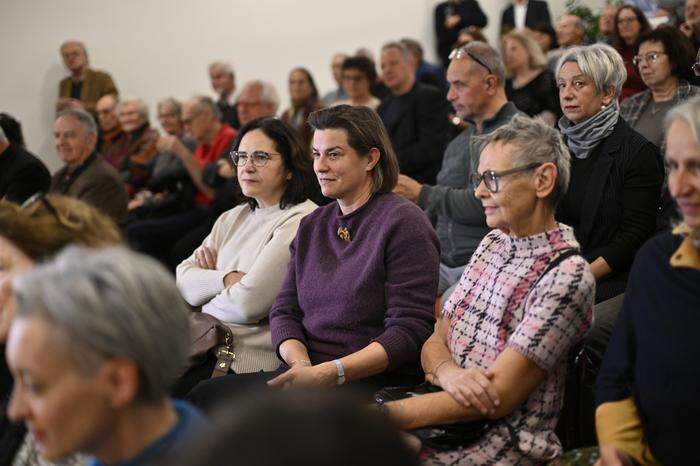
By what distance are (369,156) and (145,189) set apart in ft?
11.6

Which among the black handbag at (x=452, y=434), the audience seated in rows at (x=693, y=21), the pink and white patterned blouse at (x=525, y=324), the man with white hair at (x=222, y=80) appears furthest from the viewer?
the man with white hair at (x=222, y=80)

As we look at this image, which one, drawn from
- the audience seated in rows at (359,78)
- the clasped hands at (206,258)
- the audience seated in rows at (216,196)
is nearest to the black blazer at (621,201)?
the clasped hands at (206,258)

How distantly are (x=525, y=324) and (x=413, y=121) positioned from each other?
9.03 feet

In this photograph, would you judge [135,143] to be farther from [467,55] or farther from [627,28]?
[627,28]

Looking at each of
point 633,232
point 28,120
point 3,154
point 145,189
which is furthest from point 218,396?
point 28,120

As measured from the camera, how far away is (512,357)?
71.6 inches

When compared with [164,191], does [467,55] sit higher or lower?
higher

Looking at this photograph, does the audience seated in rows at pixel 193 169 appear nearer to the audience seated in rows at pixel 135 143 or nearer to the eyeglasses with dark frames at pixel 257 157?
the audience seated in rows at pixel 135 143

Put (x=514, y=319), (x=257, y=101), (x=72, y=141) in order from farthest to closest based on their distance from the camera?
(x=257, y=101), (x=72, y=141), (x=514, y=319)

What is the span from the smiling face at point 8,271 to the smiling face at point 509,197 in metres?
1.07

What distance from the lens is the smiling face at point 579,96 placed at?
2.79 metres

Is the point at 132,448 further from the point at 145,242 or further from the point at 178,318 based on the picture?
the point at 145,242

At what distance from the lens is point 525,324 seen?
1.82 metres

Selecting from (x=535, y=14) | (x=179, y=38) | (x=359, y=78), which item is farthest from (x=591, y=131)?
(x=179, y=38)
